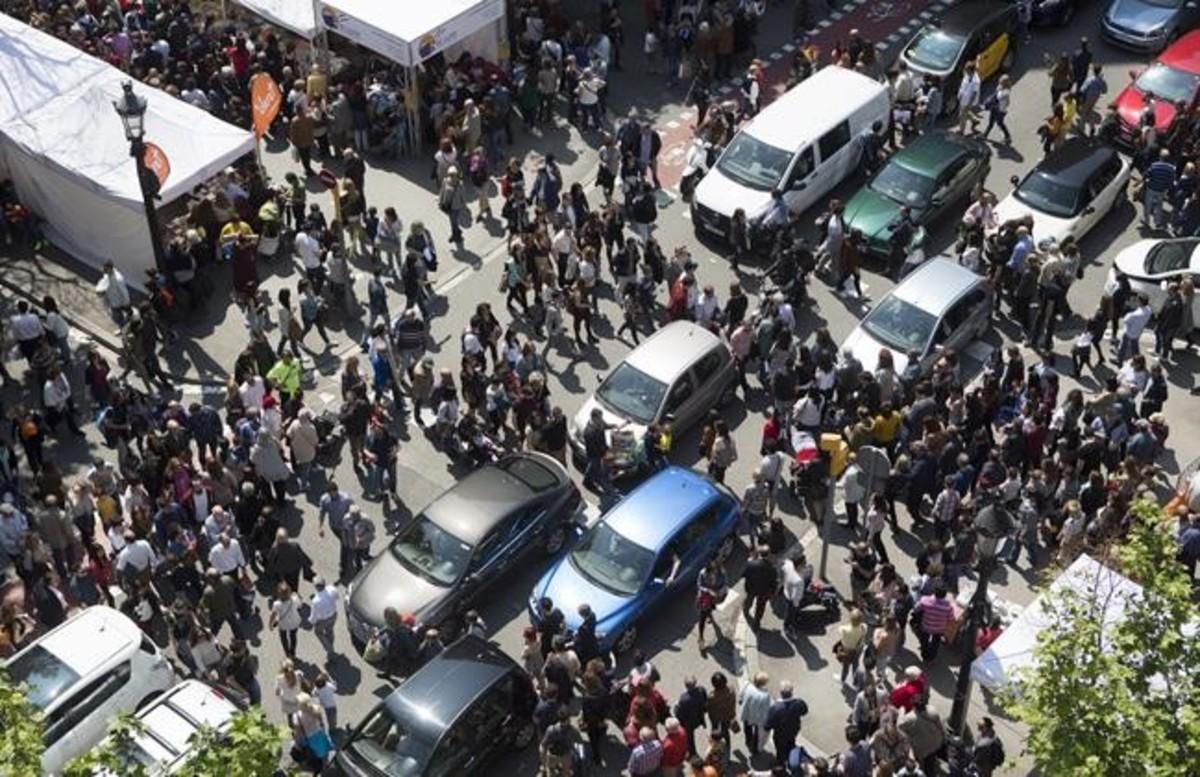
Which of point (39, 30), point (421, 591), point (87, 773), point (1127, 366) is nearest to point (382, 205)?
point (39, 30)

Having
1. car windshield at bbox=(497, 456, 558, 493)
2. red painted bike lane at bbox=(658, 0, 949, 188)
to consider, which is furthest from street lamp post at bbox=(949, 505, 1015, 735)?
red painted bike lane at bbox=(658, 0, 949, 188)

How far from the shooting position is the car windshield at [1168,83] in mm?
29766

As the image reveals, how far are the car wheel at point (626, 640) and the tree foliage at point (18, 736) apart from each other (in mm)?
7960

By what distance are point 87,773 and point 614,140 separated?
19.2m

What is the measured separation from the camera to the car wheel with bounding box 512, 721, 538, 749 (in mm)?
18750

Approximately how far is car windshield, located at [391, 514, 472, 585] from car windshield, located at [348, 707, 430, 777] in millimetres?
2528

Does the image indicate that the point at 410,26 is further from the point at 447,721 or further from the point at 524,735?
the point at 447,721

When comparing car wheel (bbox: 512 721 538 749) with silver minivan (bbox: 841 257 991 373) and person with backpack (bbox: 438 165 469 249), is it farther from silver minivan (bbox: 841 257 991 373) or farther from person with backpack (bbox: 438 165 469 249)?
person with backpack (bbox: 438 165 469 249)

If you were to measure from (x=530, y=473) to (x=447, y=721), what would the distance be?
181 inches

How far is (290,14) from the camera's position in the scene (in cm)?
3041

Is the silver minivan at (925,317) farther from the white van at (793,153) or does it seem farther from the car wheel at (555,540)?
the car wheel at (555,540)

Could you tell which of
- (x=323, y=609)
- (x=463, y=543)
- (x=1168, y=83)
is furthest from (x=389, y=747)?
(x=1168, y=83)

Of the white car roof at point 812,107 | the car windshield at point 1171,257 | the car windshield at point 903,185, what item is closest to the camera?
the car windshield at point 1171,257

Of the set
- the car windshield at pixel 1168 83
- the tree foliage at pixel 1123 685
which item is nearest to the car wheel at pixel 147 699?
the tree foliage at pixel 1123 685
